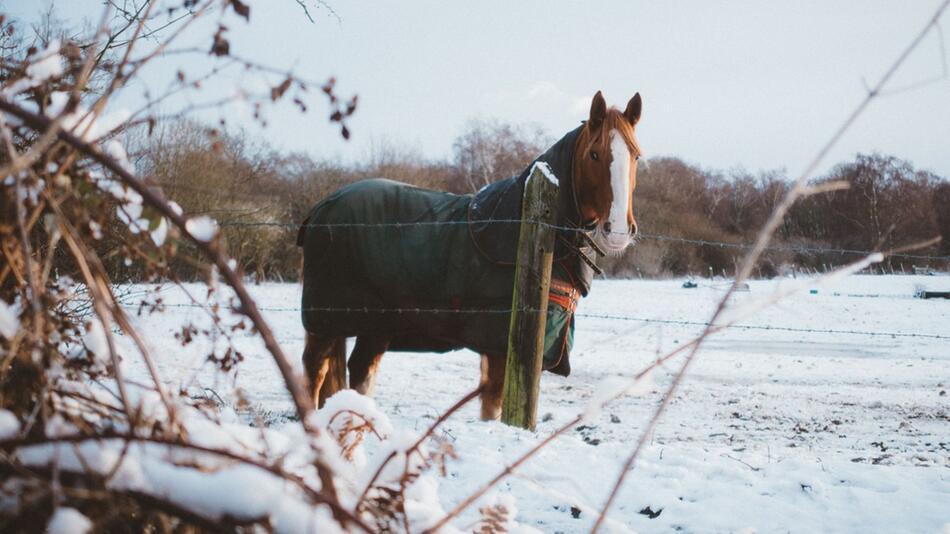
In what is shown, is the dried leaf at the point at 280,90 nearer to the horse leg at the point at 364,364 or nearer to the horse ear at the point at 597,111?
the horse ear at the point at 597,111

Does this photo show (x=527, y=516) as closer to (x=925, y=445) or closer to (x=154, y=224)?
(x=154, y=224)

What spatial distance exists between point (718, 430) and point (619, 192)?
7.93 ft

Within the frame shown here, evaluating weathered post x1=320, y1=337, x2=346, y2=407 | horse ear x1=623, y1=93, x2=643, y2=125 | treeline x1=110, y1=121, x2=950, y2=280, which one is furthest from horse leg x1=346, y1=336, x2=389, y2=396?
treeline x1=110, y1=121, x2=950, y2=280

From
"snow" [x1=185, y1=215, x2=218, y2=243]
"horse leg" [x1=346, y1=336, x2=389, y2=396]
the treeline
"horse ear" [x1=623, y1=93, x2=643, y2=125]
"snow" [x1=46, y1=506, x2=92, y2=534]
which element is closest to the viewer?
"snow" [x1=46, y1=506, x2=92, y2=534]

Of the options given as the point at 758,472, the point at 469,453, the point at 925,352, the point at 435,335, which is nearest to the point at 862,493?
the point at 758,472

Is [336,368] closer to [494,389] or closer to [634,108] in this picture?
[494,389]

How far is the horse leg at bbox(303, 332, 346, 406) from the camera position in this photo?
16.1ft

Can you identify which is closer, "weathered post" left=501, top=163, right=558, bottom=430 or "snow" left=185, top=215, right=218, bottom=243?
"snow" left=185, top=215, right=218, bottom=243

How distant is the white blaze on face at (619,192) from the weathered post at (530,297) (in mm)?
448

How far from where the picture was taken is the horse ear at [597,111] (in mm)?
4121

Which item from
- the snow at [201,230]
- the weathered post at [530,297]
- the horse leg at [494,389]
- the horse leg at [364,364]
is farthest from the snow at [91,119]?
the horse leg at [364,364]

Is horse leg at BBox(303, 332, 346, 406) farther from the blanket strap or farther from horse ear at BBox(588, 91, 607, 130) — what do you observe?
horse ear at BBox(588, 91, 607, 130)

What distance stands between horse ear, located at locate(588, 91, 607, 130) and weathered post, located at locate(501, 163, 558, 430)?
1.34 feet

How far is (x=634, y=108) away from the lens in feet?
14.1
